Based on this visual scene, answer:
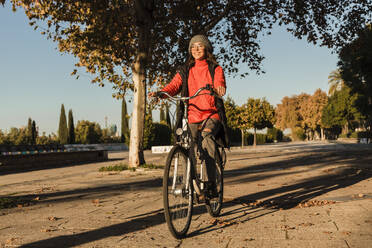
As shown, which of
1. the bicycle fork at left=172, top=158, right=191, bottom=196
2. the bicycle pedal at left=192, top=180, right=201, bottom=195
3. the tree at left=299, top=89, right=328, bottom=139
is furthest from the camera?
the tree at left=299, top=89, right=328, bottom=139

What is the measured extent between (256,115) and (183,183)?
4796cm

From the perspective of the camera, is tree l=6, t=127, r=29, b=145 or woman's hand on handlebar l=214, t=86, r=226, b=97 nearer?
woman's hand on handlebar l=214, t=86, r=226, b=97

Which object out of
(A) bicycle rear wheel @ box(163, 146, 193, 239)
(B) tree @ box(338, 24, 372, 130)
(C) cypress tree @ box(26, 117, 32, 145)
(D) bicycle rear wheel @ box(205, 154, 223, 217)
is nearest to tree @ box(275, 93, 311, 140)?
(B) tree @ box(338, 24, 372, 130)

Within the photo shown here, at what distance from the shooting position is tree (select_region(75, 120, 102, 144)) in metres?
63.9

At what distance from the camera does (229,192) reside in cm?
736

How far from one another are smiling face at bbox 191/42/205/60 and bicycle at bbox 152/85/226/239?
551 millimetres

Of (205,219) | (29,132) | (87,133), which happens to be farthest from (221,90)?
(87,133)

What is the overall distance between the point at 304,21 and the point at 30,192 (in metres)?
12.5

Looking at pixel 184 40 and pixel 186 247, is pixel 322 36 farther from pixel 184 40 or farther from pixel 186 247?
pixel 186 247

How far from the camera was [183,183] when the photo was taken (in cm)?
413

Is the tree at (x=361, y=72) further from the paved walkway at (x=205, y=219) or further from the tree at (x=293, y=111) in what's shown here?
the tree at (x=293, y=111)

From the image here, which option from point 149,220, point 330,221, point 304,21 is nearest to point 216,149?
point 149,220

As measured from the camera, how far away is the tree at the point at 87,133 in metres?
63.9

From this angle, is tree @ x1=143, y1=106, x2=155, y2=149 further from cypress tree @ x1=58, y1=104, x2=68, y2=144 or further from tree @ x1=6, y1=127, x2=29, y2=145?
cypress tree @ x1=58, y1=104, x2=68, y2=144
